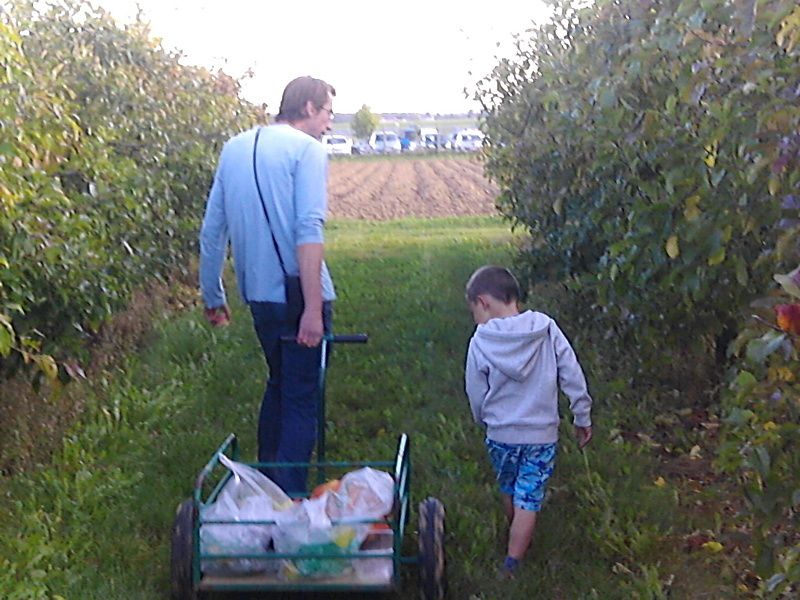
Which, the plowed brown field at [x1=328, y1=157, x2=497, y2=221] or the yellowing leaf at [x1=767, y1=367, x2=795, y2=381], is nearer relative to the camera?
the yellowing leaf at [x1=767, y1=367, x2=795, y2=381]

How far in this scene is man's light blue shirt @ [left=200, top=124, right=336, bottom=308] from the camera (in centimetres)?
472

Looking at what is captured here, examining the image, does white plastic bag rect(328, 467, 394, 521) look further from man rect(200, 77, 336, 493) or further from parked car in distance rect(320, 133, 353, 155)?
parked car in distance rect(320, 133, 353, 155)

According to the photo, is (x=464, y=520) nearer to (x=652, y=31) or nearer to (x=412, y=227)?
(x=652, y=31)

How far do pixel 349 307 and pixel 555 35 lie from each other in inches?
134

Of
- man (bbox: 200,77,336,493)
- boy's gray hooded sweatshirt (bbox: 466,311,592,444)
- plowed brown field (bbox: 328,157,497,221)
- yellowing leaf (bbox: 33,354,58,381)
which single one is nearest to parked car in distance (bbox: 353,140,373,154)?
plowed brown field (bbox: 328,157,497,221)

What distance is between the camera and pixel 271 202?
15.6 ft

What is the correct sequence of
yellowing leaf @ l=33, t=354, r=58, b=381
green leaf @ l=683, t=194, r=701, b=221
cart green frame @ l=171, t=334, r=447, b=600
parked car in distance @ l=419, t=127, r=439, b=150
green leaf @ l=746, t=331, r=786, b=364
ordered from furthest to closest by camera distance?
parked car in distance @ l=419, t=127, r=439, b=150 < yellowing leaf @ l=33, t=354, r=58, b=381 < cart green frame @ l=171, t=334, r=447, b=600 < green leaf @ l=683, t=194, r=701, b=221 < green leaf @ l=746, t=331, r=786, b=364

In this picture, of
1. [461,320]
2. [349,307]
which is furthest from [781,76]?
[349,307]

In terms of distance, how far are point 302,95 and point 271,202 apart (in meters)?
0.48

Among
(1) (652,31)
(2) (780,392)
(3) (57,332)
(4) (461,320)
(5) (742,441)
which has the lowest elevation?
(4) (461,320)

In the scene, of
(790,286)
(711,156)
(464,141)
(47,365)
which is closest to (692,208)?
(711,156)

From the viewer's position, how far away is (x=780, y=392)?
2807 millimetres

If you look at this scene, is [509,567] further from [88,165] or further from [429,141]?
[429,141]

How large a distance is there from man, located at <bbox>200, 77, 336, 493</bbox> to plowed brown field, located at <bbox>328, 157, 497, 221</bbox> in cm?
2325
